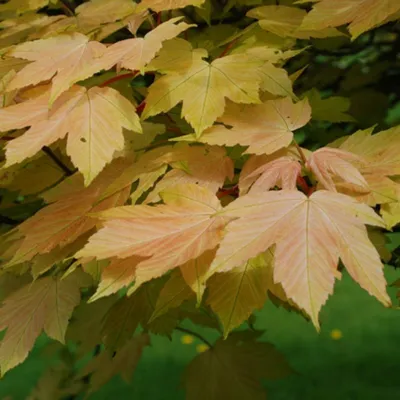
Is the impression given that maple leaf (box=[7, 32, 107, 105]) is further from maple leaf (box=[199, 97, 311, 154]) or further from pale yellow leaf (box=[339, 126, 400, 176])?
pale yellow leaf (box=[339, 126, 400, 176])

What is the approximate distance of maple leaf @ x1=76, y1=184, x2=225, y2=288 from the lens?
724mm

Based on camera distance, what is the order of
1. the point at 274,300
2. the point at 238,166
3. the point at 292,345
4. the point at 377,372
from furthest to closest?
the point at 292,345 → the point at 377,372 → the point at 274,300 → the point at 238,166

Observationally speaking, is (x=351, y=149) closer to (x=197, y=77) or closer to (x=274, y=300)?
(x=197, y=77)

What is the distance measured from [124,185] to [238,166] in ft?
0.80

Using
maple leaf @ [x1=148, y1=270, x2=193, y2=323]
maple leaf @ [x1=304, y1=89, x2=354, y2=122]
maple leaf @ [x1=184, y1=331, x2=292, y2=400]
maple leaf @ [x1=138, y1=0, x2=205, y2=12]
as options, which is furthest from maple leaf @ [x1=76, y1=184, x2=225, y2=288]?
maple leaf @ [x1=184, y1=331, x2=292, y2=400]

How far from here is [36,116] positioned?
0.91m

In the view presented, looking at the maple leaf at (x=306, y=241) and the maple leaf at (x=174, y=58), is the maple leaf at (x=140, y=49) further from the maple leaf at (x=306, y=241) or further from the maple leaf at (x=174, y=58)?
the maple leaf at (x=306, y=241)

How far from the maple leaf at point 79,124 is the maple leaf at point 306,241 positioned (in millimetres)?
219

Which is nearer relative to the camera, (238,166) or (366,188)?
(366,188)

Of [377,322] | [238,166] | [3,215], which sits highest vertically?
[238,166]

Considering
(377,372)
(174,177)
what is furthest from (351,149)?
(377,372)

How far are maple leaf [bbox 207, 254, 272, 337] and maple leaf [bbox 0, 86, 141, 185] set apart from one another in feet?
0.71

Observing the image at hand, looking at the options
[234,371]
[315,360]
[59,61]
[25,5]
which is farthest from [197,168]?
[315,360]

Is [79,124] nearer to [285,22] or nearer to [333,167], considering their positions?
[333,167]
